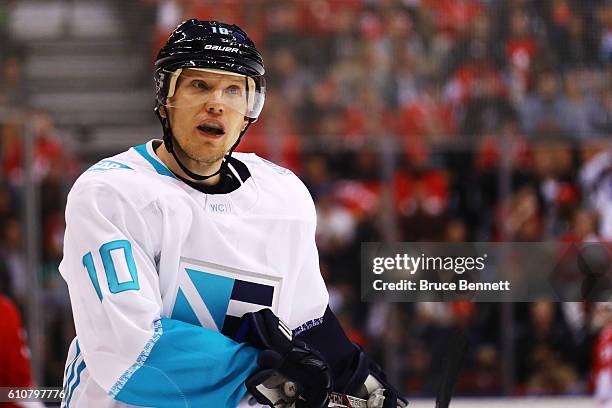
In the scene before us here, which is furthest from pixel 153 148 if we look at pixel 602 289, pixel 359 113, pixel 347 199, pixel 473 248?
pixel 359 113

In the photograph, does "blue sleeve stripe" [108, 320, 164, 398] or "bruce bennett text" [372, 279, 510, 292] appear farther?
"bruce bennett text" [372, 279, 510, 292]

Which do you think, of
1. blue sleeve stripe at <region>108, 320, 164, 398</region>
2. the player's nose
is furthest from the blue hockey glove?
the player's nose

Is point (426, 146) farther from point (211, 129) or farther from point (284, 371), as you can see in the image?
point (284, 371)

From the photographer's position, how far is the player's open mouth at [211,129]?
1.94 metres

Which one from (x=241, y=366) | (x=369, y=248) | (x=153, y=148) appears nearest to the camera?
(x=241, y=366)

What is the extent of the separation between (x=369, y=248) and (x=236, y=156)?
47.8 inches

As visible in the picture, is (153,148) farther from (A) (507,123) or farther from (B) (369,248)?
(A) (507,123)

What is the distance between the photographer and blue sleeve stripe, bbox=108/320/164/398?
5.77 ft

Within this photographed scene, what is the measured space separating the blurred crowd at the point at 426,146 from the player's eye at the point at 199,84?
6.05ft

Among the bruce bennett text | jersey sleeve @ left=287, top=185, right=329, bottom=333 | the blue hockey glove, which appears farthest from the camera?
the bruce bennett text

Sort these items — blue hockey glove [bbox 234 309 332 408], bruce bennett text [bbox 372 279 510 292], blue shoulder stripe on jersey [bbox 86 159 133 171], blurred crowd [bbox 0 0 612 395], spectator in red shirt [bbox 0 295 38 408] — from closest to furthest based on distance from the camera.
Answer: blue hockey glove [bbox 234 309 332 408], blue shoulder stripe on jersey [bbox 86 159 133 171], bruce bennett text [bbox 372 279 510 292], spectator in red shirt [bbox 0 295 38 408], blurred crowd [bbox 0 0 612 395]

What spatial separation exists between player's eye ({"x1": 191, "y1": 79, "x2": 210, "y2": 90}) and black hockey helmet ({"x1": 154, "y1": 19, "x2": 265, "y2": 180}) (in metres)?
0.03

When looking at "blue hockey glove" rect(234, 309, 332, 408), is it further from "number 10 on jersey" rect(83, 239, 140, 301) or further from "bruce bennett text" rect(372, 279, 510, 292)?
"bruce bennett text" rect(372, 279, 510, 292)

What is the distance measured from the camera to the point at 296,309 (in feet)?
6.80
